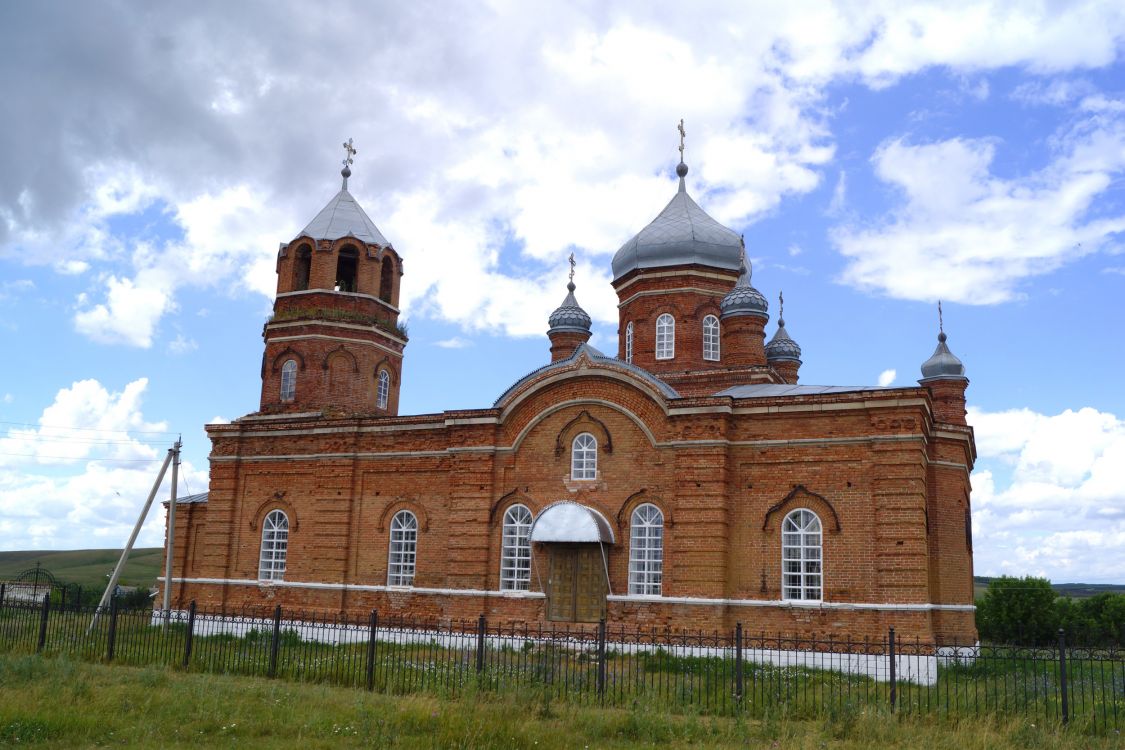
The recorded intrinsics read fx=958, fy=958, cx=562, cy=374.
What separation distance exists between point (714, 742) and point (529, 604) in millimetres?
9559

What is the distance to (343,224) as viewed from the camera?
2484 cm

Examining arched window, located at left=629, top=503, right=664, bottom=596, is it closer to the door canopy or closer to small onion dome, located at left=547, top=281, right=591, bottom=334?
the door canopy

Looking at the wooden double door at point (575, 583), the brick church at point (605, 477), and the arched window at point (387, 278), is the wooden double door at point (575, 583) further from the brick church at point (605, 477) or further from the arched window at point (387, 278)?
the arched window at point (387, 278)

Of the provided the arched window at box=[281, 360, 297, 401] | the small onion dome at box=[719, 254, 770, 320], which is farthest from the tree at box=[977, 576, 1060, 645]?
the arched window at box=[281, 360, 297, 401]

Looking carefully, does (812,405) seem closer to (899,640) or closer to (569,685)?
(899,640)

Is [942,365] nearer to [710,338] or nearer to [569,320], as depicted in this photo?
[710,338]

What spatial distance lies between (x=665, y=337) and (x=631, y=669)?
11.9 meters

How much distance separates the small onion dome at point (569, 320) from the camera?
24641mm

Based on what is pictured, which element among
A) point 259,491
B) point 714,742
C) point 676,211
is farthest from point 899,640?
point 259,491

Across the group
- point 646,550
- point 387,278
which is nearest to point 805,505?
point 646,550

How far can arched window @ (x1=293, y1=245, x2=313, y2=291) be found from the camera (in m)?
24.7

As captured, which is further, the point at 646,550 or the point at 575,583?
the point at 575,583

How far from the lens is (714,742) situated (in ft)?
31.2

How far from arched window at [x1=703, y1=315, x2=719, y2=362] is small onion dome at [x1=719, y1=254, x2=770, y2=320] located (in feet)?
2.51
